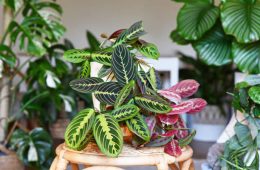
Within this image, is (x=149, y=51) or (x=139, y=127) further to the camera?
(x=149, y=51)

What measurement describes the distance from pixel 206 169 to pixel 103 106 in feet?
2.92

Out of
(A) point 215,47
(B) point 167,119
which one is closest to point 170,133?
(B) point 167,119

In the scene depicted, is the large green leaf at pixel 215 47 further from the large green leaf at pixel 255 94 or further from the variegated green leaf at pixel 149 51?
the variegated green leaf at pixel 149 51

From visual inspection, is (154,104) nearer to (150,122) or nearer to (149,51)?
(150,122)

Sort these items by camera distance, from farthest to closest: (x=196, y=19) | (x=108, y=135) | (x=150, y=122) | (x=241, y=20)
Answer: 1. (x=196, y=19)
2. (x=241, y=20)
3. (x=150, y=122)
4. (x=108, y=135)

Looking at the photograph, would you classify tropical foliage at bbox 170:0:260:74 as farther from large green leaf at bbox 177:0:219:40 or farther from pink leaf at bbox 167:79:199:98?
pink leaf at bbox 167:79:199:98

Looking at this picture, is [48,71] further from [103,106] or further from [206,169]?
[103,106]

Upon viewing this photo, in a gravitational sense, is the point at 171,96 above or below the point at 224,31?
below

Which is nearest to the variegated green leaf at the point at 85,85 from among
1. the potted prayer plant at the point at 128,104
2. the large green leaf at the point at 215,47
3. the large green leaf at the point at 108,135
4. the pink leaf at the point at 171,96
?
the potted prayer plant at the point at 128,104

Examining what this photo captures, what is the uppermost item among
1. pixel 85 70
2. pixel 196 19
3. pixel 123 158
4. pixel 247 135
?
pixel 196 19

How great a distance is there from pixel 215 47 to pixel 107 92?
65.8 inches

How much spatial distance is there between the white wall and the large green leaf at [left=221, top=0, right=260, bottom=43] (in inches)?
85.2

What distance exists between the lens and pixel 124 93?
3.83 ft

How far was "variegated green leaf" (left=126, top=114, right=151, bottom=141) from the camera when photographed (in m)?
1.13
